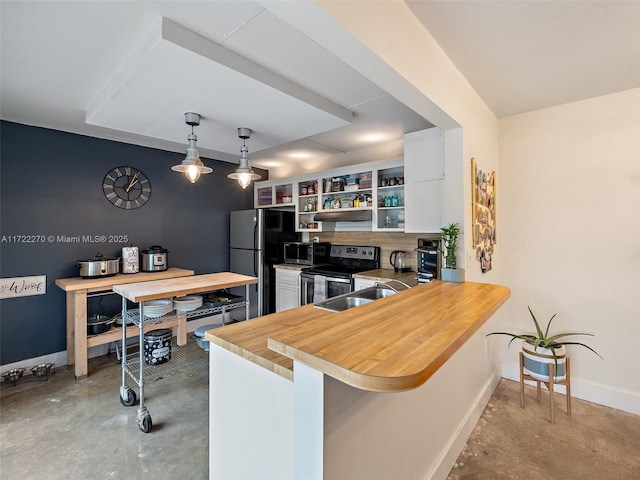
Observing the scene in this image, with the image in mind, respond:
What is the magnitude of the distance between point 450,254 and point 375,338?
54.1 inches

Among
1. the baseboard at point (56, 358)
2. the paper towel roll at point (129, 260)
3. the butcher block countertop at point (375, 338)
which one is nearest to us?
the butcher block countertop at point (375, 338)

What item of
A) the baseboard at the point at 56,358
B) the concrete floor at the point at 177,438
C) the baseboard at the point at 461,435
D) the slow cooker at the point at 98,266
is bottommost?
the concrete floor at the point at 177,438

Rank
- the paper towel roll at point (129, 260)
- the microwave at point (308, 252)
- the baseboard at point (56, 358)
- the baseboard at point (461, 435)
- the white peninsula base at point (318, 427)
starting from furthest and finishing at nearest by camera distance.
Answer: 1. the microwave at point (308, 252)
2. the paper towel roll at point (129, 260)
3. the baseboard at point (56, 358)
4. the baseboard at point (461, 435)
5. the white peninsula base at point (318, 427)

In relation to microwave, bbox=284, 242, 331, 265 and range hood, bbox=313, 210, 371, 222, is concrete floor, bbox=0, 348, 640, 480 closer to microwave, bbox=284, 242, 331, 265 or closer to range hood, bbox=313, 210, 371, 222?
microwave, bbox=284, 242, 331, 265

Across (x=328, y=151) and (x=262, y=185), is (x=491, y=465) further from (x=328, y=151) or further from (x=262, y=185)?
(x=262, y=185)

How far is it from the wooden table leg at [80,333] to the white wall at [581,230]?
157 inches

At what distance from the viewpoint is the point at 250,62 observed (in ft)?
6.00

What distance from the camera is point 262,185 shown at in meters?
4.72

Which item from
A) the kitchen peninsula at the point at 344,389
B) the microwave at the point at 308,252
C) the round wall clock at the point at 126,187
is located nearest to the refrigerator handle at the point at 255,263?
the microwave at the point at 308,252

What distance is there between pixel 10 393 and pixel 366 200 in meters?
3.80

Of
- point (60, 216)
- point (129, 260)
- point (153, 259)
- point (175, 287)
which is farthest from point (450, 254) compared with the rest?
point (60, 216)

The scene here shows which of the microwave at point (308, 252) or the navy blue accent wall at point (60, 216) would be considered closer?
the navy blue accent wall at point (60, 216)

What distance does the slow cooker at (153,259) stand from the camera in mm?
3465

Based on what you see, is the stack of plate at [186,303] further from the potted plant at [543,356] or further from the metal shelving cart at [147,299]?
the potted plant at [543,356]
